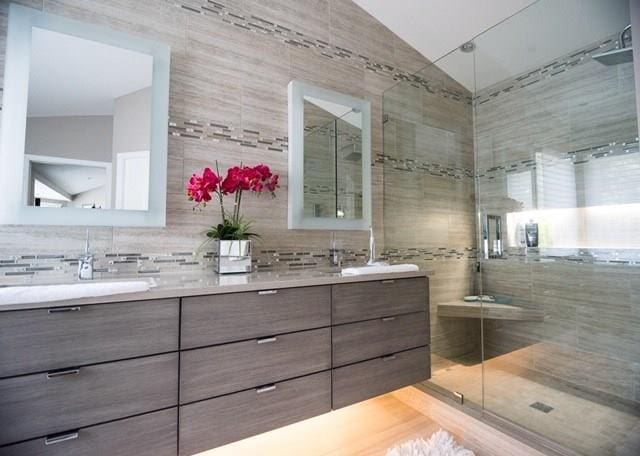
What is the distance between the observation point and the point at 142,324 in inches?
41.6

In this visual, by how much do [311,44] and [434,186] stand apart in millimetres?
1292

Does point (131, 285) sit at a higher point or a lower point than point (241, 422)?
higher

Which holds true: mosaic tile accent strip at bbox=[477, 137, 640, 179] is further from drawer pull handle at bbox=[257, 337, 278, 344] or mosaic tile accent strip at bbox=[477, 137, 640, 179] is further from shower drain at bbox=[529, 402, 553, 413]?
drawer pull handle at bbox=[257, 337, 278, 344]

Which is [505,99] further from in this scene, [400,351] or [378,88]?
[400,351]

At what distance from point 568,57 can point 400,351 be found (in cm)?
190

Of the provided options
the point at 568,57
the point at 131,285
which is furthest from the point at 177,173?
the point at 568,57

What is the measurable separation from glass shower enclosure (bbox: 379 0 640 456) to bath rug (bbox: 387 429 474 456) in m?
0.26

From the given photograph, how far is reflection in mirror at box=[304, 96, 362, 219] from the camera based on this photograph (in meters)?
1.97

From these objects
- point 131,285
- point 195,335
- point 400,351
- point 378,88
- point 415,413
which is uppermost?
point 378,88

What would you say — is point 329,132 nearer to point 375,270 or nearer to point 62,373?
point 375,270

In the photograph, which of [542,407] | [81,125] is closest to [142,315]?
[81,125]

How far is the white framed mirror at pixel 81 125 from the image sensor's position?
1.28m

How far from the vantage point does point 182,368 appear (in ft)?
3.65

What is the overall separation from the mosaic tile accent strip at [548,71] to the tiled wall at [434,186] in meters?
0.14
